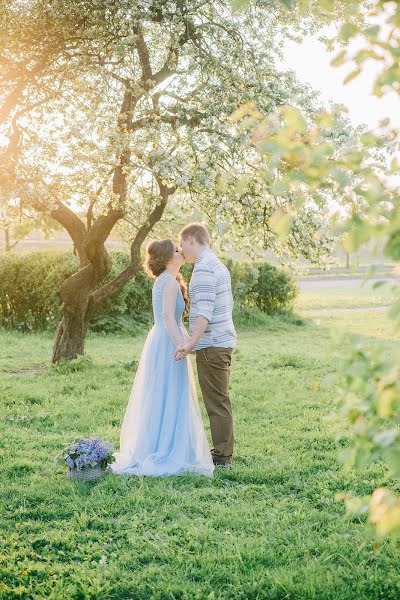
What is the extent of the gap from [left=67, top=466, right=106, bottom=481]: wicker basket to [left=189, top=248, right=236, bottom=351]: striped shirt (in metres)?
1.52

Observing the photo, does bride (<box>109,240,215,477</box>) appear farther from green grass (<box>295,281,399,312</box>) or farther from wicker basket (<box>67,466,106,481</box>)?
green grass (<box>295,281,399,312</box>)

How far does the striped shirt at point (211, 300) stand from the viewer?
6641mm

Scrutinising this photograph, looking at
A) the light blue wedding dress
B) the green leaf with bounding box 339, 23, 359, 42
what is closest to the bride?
the light blue wedding dress

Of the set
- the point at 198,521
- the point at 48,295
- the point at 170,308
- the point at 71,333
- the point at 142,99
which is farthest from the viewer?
the point at 48,295

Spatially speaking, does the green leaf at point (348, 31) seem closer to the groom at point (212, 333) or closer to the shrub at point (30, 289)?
the groom at point (212, 333)

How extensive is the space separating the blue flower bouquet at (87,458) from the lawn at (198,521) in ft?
0.36

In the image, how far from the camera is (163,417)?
6.96 metres

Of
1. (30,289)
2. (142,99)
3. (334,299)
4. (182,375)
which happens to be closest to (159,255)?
(182,375)

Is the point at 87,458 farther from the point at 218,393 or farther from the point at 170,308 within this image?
the point at 170,308

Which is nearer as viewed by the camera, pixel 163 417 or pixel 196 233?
pixel 196 233

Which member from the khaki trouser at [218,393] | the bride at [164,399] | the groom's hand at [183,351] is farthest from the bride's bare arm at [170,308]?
the khaki trouser at [218,393]

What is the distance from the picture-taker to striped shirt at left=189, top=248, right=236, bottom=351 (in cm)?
664

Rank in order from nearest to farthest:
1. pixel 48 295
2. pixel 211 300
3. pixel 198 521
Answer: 1. pixel 198 521
2. pixel 211 300
3. pixel 48 295

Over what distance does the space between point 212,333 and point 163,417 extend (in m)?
1.02
